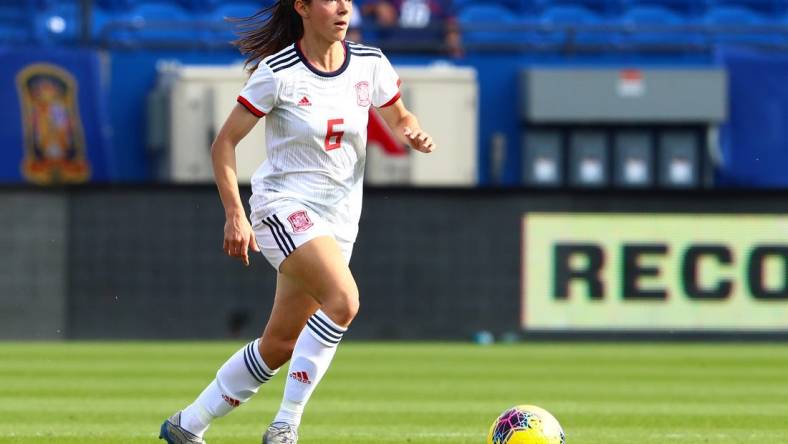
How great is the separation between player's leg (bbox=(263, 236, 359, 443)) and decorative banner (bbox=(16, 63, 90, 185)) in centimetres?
1188

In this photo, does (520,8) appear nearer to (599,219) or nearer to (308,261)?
(599,219)

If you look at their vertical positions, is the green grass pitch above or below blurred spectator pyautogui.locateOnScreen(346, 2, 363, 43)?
below

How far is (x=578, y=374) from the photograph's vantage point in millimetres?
12062

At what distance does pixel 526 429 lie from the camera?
6.54m

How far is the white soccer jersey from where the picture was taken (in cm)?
655

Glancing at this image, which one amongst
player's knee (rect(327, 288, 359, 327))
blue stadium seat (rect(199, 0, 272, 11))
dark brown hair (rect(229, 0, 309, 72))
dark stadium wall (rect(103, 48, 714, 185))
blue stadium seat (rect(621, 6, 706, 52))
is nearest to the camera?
player's knee (rect(327, 288, 359, 327))

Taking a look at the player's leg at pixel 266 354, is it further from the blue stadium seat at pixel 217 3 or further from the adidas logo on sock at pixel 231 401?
the blue stadium seat at pixel 217 3

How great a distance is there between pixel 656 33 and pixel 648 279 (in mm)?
6149

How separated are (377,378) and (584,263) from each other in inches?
172

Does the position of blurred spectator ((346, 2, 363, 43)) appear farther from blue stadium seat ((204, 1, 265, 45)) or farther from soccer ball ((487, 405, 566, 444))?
soccer ball ((487, 405, 566, 444))

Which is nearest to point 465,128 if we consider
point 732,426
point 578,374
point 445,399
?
point 578,374

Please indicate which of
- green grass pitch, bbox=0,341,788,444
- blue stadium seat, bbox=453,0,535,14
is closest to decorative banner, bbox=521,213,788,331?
green grass pitch, bbox=0,341,788,444

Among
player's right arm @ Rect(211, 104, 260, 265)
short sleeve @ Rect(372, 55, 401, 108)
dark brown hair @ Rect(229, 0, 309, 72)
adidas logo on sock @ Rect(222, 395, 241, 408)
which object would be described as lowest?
adidas logo on sock @ Rect(222, 395, 241, 408)

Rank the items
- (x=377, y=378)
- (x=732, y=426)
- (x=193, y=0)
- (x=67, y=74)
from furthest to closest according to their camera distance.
Result: 1. (x=193, y=0)
2. (x=67, y=74)
3. (x=377, y=378)
4. (x=732, y=426)
